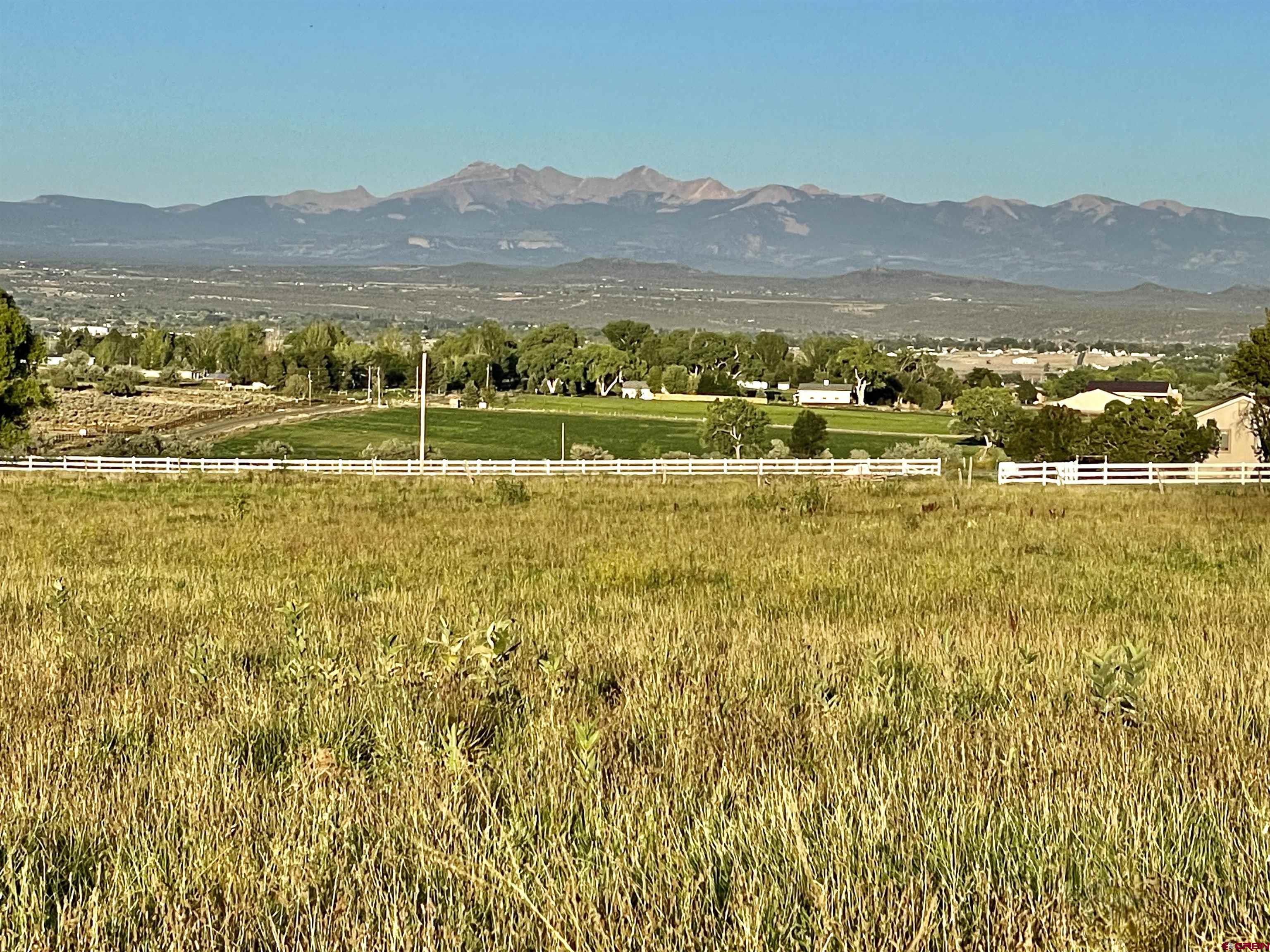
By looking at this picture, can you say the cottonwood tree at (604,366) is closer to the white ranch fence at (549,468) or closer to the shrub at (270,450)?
the shrub at (270,450)

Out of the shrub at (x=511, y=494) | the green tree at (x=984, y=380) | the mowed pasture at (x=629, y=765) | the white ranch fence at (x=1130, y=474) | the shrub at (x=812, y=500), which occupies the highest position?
the mowed pasture at (x=629, y=765)

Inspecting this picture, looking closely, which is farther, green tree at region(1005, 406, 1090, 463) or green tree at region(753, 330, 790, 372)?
green tree at region(753, 330, 790, 372)

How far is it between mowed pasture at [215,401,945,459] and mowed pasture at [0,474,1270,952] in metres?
65.6

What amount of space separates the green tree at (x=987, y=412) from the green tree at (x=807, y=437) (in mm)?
13618

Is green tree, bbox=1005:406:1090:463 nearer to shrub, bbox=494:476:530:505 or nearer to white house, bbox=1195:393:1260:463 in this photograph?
white house, bbox=1195:393:1260:463

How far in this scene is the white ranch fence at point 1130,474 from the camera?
4091 cm

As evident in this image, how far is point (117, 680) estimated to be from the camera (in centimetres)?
877

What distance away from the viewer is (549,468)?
1833 inches

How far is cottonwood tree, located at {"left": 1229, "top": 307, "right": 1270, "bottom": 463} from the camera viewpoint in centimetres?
5594

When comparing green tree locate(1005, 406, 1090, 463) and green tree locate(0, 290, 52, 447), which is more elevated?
green tree locate(0, 290, 52, 447)

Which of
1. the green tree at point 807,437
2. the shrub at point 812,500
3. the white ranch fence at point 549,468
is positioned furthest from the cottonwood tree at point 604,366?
the shrub at point 812,500

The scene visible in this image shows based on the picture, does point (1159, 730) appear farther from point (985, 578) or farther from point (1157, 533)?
point (1157, 533)

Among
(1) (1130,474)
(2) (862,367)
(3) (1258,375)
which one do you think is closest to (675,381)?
(2) (862,367)

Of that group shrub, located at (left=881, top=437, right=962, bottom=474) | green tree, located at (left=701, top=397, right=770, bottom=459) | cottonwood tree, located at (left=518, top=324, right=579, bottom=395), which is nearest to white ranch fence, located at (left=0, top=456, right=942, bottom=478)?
shrub, located at (left=881, top=437, right=962, bottom=474)
